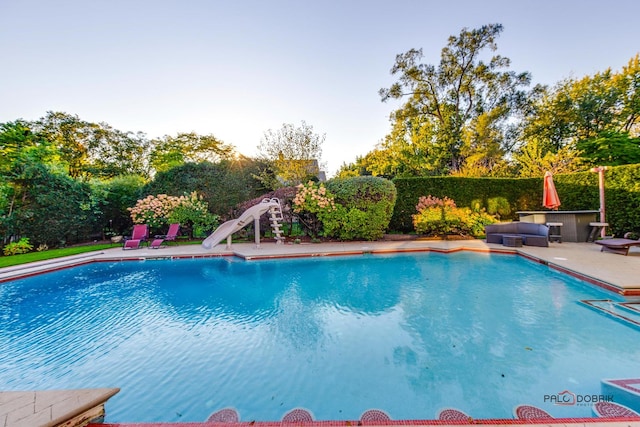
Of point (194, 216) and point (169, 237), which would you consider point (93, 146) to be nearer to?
point (194, 216)

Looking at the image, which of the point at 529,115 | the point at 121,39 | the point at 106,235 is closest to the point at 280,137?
the point at 121,39

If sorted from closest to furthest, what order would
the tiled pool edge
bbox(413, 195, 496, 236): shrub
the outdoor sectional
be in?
1. the tiled pool edge
2. the outdoor sectional
3. bbox(413, 195, 496, 236): shrub

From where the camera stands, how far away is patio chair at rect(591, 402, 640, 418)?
208cm

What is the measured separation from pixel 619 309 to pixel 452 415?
4275mm

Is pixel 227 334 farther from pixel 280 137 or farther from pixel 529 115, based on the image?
pixel 529 115

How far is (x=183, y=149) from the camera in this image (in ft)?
77.6

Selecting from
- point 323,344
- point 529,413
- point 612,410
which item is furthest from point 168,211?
point 612,410

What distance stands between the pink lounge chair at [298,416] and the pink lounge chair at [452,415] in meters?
1.14

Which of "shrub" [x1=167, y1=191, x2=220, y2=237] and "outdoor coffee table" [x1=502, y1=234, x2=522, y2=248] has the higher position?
"shrub" [x1=167, y1=191, x2=220, y2=237]

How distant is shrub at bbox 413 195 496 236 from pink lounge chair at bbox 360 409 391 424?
32.6 ft

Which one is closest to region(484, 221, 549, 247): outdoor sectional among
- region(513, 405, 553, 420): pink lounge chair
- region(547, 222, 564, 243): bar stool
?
region(547, 222, 564, 243): bar stool

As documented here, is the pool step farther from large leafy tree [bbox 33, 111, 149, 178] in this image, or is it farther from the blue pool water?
large leafy tree [bbox 33, 111, 149, 178]

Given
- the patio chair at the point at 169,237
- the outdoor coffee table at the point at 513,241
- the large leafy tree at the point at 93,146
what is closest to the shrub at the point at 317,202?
the patio chair at the point at 169,237

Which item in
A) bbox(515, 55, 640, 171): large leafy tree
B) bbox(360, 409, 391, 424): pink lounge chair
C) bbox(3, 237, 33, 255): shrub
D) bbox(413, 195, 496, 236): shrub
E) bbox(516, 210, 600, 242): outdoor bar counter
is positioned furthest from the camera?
bbox(515, 55, 640, 171): large leafy tree
